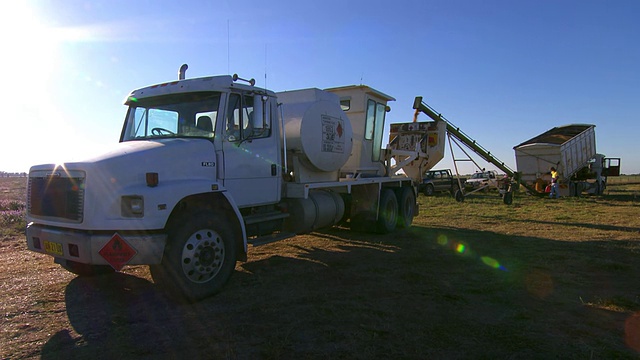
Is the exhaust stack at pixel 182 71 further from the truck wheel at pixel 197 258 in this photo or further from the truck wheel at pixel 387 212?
the truck wheel at pixel 387 212

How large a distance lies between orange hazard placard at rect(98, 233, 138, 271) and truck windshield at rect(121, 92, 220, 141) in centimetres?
190

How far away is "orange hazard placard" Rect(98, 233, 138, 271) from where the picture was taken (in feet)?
14.6

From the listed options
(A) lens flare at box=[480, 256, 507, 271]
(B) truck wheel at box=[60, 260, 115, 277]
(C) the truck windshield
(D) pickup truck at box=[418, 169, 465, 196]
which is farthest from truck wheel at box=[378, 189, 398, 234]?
(D) pickup truck at box=[418, 169, 465, 196]

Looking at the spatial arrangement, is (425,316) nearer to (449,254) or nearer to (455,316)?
(455,316)

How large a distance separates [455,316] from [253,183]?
3526 mm

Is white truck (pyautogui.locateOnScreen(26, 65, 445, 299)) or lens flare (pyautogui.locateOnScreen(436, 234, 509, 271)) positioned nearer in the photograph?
white truck (pyautogui.locateOnScreen(26, 65, 445, 299))

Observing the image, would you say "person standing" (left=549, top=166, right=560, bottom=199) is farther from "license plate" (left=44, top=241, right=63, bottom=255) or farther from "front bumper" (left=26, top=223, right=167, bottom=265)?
"license plate" (left=44, top=241, right=63, bottom=255)

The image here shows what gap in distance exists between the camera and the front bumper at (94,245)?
445 cm

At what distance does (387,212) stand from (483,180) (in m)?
19.7

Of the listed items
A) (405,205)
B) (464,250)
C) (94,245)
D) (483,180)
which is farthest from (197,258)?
(483,180)

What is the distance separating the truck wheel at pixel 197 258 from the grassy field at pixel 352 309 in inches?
8.4

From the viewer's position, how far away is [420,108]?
1739 cm

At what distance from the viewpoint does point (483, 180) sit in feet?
91.9

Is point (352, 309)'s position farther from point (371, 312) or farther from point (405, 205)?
point (405, 205)
